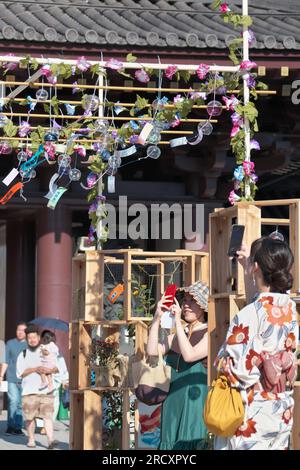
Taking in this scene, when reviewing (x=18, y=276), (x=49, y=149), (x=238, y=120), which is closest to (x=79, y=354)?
(x=49, y=149)

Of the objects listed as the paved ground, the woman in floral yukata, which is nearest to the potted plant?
the paved ground

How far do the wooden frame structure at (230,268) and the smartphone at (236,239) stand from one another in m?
0.34

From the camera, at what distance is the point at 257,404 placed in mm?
6000

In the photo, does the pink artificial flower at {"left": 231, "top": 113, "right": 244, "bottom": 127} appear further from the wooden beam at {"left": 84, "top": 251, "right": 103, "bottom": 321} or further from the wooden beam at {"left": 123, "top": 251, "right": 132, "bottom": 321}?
the wooden beam at {"left": 84, "top": 251, "right": 103, "bottom": 321}

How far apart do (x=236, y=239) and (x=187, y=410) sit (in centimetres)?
150

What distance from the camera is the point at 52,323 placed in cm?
1391

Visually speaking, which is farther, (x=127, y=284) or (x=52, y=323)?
(x=52, y=323)

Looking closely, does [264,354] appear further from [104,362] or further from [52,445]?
[52,445]

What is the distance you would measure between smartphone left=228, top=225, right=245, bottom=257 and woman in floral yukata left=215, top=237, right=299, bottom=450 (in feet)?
2.17

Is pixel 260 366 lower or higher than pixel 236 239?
lower

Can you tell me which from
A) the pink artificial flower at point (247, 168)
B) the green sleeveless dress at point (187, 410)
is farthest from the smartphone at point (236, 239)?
the pink artificial flower at point (247, 168)

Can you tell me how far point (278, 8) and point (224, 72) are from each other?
6289mm

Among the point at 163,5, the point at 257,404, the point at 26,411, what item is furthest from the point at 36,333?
the point at 257,404

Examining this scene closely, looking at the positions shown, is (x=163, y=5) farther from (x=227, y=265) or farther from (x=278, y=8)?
(x=227, y=265)
